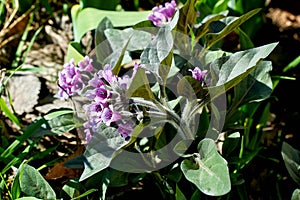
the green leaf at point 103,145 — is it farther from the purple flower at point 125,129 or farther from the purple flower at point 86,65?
the purple flower at point 86,65

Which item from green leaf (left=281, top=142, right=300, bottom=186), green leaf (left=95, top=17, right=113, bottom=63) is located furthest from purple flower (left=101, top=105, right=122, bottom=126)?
green leaf (left=281, top=142, right=300, bottom=186)

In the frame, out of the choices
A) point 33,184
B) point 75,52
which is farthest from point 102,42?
point 33,184

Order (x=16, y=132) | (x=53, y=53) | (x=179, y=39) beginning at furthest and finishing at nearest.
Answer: (x=53, y=53)
(x=16, y=132)
(x=179, y=39)

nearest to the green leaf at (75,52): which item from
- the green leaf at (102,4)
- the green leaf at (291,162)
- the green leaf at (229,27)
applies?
the green leaf at (102,4)

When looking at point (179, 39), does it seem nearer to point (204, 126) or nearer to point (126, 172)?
point (204, 126)

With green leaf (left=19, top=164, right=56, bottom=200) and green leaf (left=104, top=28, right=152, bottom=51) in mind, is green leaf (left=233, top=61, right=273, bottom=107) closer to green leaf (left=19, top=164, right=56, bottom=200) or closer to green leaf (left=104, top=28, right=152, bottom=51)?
green leaf (left=104, top=28, right=152, bottom=51)

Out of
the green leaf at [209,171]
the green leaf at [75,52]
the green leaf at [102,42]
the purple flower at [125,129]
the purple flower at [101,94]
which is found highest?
the purple flower at [101,94]

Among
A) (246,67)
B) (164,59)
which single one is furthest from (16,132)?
(246,67)

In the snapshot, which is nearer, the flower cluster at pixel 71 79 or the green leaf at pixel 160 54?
the green leaf at pixel 160 54
